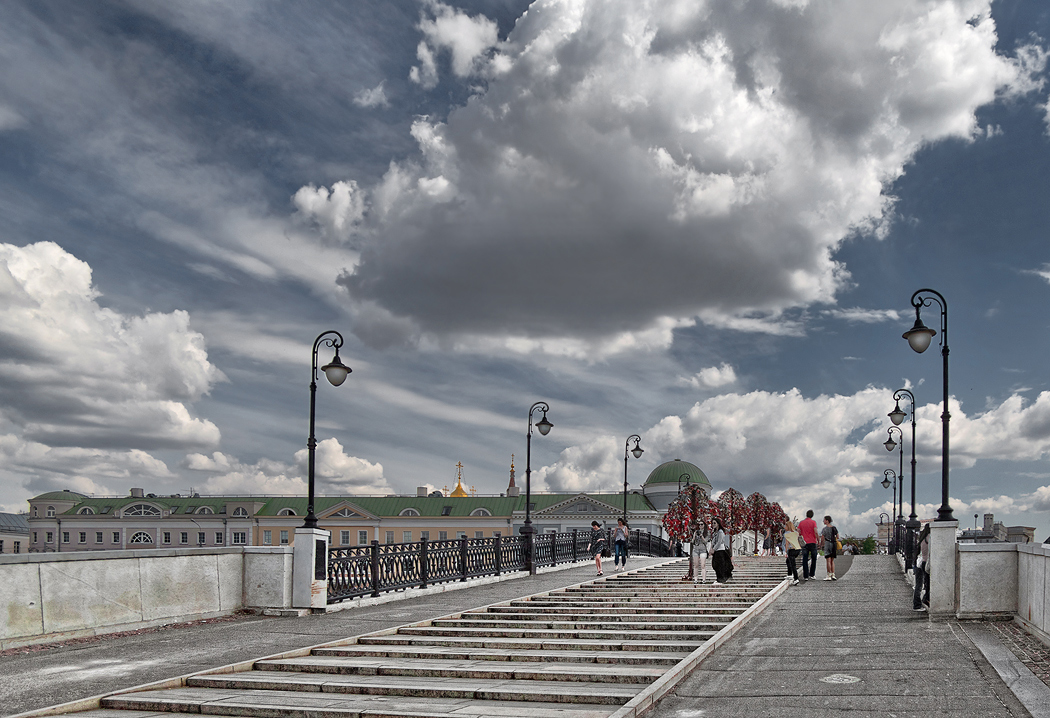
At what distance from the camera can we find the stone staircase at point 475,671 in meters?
9.04

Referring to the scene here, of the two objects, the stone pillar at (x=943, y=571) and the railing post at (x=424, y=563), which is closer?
the stone pillar at (x=943, y=571)

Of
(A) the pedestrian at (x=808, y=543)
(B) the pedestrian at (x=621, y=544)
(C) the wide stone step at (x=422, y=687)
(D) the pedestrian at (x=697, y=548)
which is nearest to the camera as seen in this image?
(C) the wide stone step at (x=422, y=687)

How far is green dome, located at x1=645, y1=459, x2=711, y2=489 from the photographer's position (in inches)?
4218

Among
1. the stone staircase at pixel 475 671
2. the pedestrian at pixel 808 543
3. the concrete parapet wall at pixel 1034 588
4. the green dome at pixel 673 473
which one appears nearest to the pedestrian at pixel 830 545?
the pedestrian at pixel 808 543

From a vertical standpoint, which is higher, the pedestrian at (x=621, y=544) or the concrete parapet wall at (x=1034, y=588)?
the concrete parapet wall at (x=1034, y=588)

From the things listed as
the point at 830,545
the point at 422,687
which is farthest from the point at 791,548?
the point at 422,687

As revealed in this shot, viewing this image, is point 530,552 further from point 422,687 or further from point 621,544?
point 422,687

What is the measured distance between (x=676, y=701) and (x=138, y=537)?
117918 millimetres

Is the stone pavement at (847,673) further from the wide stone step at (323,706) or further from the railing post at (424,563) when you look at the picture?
the railing post at (424,563)

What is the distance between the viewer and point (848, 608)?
17.0m

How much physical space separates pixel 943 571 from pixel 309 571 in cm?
1127

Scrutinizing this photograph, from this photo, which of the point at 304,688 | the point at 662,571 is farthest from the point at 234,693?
the point at 662,571

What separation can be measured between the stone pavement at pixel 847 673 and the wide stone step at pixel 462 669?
762 mm

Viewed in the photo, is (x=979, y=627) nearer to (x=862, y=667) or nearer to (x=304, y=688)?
(x=862, y=667)
